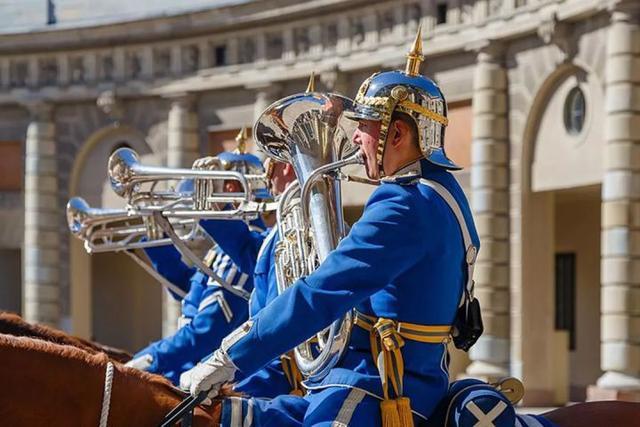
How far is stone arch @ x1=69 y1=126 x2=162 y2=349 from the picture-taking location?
23078mm

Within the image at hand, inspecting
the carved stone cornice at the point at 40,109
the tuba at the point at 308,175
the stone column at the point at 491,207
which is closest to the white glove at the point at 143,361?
the tuba at the point at 308,175

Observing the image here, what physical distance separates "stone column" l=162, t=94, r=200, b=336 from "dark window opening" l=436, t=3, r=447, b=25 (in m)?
5.61

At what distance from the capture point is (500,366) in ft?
54.6

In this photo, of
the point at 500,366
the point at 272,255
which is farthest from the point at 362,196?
the point at 272,255

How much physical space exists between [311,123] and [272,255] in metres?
Answer: 0.97

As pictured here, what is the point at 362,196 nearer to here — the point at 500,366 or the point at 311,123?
the point at 500,366

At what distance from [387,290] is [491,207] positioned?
12340 millimetres

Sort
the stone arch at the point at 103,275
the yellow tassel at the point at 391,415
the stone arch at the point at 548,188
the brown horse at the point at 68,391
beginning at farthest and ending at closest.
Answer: the stone arch at the point at 103,275, the stone arch at the point at 548,188, the yellow tassel at the point at 391,415, the brown horse at the point at 68,391

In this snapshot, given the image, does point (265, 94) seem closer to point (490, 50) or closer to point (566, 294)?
point (490, 50)

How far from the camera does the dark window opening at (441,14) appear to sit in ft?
58.5

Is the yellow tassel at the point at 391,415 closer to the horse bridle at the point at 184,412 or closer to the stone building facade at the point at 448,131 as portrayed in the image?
the horse bridle at the point at 184,412

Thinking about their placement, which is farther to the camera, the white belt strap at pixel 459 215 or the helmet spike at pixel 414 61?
the helmet spike at pixel 414 61

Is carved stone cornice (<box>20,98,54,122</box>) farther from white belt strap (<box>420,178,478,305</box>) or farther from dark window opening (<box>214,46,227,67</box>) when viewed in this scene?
white belt strap (<box>420,178,478,305</box>)

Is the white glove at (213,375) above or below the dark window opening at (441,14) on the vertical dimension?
below
